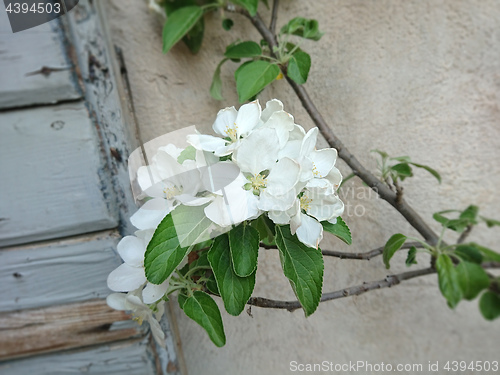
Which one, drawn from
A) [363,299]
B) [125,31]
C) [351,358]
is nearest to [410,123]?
[363,299]

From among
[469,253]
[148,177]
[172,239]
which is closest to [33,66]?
[148,177]

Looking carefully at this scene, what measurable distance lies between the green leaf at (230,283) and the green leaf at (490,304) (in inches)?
11.2

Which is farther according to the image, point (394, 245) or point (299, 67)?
point (299, 67)

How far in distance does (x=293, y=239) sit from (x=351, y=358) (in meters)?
0.40

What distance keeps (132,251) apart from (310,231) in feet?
0.89

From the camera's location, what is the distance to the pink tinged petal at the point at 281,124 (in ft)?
1.56

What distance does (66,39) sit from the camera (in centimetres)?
64

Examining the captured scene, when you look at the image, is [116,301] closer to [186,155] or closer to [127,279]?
[127,279]

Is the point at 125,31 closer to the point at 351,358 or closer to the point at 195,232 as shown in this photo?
the point at 195,232

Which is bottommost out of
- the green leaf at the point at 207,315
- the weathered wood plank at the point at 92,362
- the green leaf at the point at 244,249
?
the weathered wood plank at the point at 92,362

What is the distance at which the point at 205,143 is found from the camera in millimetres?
480

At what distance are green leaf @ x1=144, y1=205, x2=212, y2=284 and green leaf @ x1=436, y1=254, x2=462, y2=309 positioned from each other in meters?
0.30

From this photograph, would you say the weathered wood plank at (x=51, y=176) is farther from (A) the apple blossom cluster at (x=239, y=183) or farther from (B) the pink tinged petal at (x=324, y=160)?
(B) the pink tinged petal at (x=324, y=160)

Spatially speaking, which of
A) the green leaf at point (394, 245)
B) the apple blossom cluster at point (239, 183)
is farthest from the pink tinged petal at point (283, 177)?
the green leaf at point (394, 245)
